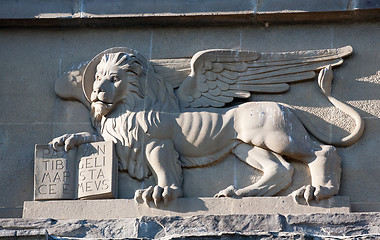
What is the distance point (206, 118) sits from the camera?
959 centimetres

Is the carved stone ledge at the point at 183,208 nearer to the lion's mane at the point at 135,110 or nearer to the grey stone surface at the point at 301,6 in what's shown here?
the lion's mane at the point at 135,110

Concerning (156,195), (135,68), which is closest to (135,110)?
Result: (135,68)

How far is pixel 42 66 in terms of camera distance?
10.1 m

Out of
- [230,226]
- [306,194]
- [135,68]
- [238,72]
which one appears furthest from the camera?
[238,72]

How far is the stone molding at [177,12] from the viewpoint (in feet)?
32.8

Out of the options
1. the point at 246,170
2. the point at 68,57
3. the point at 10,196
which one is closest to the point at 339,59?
the point at 246,170

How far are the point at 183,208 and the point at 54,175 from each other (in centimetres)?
108

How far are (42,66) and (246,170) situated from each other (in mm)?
2021

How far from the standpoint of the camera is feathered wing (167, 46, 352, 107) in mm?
9789

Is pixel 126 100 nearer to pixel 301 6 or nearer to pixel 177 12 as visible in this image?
pixel 177 12

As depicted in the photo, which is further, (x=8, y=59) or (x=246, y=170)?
(x=8, y=59)

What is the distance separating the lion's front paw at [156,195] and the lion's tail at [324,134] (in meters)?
1.26

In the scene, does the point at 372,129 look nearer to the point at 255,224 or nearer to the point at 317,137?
the point at 317,137

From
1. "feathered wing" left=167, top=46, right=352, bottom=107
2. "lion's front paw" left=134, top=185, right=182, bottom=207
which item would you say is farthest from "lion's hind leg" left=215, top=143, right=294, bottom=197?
"feathered wing" left=167, top=46, right=352, bottom=107
